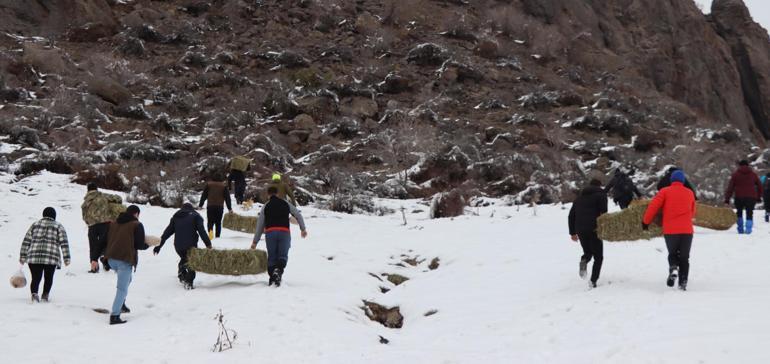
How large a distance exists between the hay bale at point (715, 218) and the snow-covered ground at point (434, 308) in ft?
0.71

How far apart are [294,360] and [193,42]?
41182 mm

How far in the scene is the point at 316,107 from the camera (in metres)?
35.2

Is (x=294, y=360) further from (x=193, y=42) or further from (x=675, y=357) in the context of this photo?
(x=193, y=42)

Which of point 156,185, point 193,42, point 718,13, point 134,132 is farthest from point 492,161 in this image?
point 718,13

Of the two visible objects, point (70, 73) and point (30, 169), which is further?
point (70, 73)

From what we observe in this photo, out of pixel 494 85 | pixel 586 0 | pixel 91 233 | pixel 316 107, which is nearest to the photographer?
pixel 91 233

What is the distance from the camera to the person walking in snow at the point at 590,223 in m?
8.88

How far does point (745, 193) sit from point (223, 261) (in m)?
10.6

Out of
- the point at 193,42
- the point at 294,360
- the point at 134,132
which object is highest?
the point at 193,42

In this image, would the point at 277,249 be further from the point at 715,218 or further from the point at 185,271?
the point at 715,218

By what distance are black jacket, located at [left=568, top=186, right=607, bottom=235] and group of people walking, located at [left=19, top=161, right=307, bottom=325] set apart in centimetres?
426

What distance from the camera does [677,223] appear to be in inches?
322

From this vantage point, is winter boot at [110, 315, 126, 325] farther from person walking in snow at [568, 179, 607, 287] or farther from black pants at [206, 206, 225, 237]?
person walking in snow at [568, 179, 607, 287]

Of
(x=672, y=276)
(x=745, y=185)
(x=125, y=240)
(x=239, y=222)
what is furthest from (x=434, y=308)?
(x=745, y=185)
